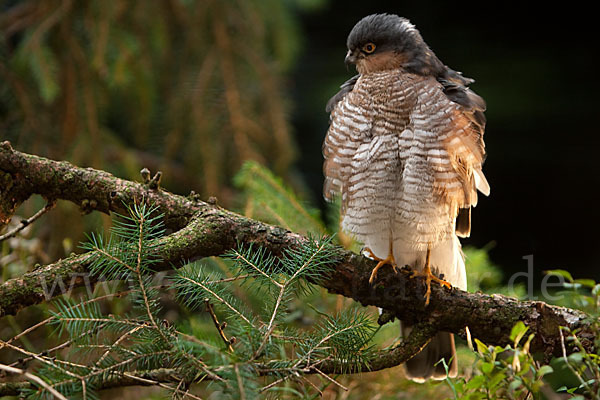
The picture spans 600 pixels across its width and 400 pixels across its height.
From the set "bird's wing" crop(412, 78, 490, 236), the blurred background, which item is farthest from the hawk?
the blurred background

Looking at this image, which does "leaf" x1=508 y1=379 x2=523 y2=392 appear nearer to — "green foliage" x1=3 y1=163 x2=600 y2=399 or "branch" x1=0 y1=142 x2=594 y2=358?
"green foliage" x1=3 y1=163 x2=600 y2=399

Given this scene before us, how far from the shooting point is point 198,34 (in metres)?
3.11

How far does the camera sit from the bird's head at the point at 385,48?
2.10 m

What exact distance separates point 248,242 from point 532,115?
9.94ft

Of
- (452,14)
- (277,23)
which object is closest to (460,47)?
(452,14)

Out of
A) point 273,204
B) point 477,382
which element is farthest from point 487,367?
point 273,204

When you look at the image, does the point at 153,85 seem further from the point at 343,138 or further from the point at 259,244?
the point at 259,244

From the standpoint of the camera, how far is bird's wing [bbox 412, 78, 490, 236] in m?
1.85

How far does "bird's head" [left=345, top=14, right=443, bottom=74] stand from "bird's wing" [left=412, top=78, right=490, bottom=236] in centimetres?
15

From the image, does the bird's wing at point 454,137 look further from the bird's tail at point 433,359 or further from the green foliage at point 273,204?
the green foliage at point 273,204

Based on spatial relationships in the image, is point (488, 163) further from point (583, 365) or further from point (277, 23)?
point (583, 365)

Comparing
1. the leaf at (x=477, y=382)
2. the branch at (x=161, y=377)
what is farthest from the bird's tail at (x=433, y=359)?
the leaf at (x=477, y=382)

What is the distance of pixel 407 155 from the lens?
73.0 inches

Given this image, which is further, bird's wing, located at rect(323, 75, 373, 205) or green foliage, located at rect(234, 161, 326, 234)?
green foliage, located at rect(234, 161, 326, 234)
